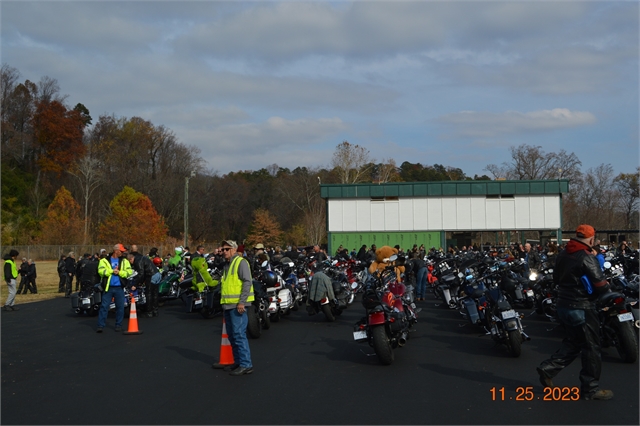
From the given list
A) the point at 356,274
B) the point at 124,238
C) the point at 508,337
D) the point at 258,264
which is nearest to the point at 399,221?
the point at 124,238

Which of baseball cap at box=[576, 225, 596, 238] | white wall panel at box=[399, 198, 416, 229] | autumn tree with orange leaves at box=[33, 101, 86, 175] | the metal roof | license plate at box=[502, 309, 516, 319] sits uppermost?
autumn tree with orange leaves at box=[33, 101, 86, 175]

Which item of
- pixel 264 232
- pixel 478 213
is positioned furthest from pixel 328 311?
pixel 264 232

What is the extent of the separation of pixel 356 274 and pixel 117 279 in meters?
9.08

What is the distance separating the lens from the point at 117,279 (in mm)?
14039

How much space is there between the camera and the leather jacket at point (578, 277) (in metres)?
7.12

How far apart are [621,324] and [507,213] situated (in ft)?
139

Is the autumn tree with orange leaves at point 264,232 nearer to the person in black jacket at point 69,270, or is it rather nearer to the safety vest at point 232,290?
the person in black jacket at point 69,270

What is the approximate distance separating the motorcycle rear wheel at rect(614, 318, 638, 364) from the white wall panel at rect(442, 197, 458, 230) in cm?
4133

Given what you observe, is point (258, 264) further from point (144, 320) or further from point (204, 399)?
point (204, 399)

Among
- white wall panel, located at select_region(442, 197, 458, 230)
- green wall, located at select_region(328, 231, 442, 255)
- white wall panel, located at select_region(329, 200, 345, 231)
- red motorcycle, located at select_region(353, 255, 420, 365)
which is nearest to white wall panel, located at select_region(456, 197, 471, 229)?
white wall panel, located at select_region(442, 197, 458, 230)

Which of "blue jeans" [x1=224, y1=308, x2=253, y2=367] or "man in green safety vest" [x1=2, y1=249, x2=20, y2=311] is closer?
"blue jeans" [x1=224, y1=308, x2=253, y2=367]

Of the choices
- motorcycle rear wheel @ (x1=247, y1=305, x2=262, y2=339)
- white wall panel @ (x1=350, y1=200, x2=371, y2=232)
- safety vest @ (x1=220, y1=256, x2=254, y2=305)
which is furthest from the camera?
white wall panel @ (x1=350, y1=200, x2=371, y2=232)

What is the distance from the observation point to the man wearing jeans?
9.09 metres

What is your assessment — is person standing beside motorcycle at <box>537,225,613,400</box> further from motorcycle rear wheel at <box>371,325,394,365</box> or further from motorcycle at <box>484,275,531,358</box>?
motorcycle rear wheel at <box>371,325,394,365</box>
